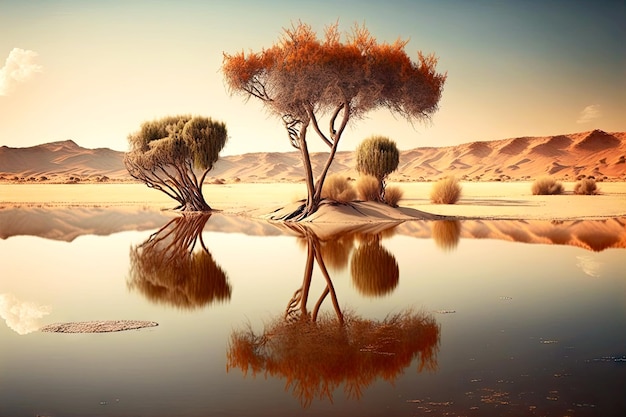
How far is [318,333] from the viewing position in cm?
764

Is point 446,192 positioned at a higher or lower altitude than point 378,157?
lower

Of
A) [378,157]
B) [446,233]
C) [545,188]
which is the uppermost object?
[378,157]

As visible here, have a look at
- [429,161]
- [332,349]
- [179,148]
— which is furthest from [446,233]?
[429,161]

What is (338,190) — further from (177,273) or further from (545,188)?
(545,188)

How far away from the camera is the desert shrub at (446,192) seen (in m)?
39.4

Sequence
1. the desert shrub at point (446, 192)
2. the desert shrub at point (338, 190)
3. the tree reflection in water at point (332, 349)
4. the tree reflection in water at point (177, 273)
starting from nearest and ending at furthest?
the tree reflection in water at point (332, 349), the tree reflection in water at point (177, 273), the desert shrub at point (338, 190), the desert shrub at point (446, 192)

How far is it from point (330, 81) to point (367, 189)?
294 inches

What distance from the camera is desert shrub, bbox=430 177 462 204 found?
1550 inches

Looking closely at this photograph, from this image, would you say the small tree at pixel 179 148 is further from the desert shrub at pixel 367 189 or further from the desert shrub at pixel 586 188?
the desert shrub at pixel 586 188

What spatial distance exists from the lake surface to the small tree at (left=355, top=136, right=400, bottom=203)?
16306mm

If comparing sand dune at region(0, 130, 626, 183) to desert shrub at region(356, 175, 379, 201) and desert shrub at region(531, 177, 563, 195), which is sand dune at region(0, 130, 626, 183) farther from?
desert shrub at region(356, 175, 379, 201)

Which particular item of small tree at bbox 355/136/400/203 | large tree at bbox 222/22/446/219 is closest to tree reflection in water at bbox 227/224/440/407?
large tree at bbox 222/22/446/219

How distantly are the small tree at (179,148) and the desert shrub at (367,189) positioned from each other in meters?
7.46

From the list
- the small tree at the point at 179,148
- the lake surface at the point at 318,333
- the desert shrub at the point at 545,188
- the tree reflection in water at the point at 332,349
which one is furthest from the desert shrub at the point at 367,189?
the desert shrub at the point at 545,188
